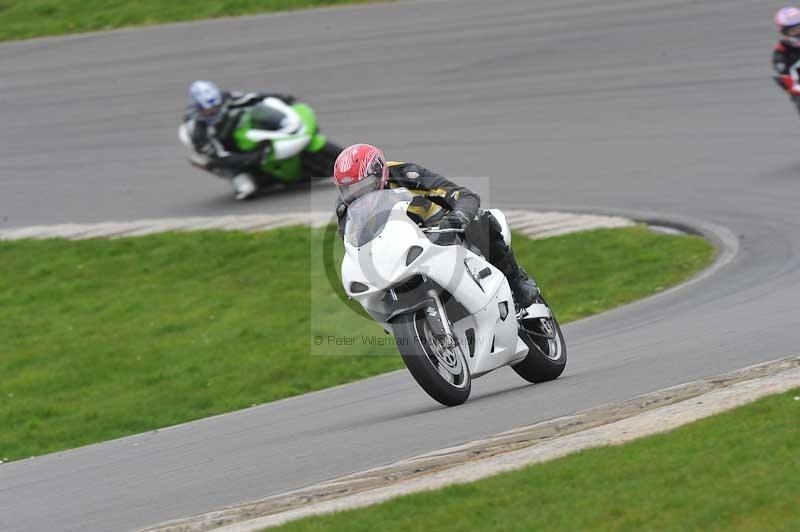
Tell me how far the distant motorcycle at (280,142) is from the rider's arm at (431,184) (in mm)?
10593


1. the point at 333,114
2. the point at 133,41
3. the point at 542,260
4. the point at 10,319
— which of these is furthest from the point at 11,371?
the point at 133,41

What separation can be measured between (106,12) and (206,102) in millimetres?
11761

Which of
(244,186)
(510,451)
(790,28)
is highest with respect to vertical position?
(510,451)

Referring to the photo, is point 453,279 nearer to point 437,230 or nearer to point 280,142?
point 437,230

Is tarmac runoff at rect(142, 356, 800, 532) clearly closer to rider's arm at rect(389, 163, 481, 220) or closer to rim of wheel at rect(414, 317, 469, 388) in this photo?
rim of wheel at rect(414, 317, 469, 388)

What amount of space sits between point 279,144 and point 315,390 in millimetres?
8378

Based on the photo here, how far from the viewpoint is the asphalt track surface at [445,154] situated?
24.0 ft

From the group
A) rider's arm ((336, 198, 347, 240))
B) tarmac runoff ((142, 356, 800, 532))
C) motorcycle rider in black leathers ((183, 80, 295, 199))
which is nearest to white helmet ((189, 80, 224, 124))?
motorcycle rider in black leathers ((183, 80, 295, 199))

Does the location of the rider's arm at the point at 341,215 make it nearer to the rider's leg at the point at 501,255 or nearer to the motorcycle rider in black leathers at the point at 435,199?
the motorcycle rider in black leathers at the point at 435,199

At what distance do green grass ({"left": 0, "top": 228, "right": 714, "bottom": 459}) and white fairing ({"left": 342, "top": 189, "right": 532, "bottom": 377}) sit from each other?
302cm

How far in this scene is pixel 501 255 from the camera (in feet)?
26.4

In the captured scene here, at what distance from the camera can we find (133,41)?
88.5ft

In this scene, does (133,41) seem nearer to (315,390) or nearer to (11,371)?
(11,371)

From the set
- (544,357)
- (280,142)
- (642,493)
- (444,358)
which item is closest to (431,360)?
(444,358)
